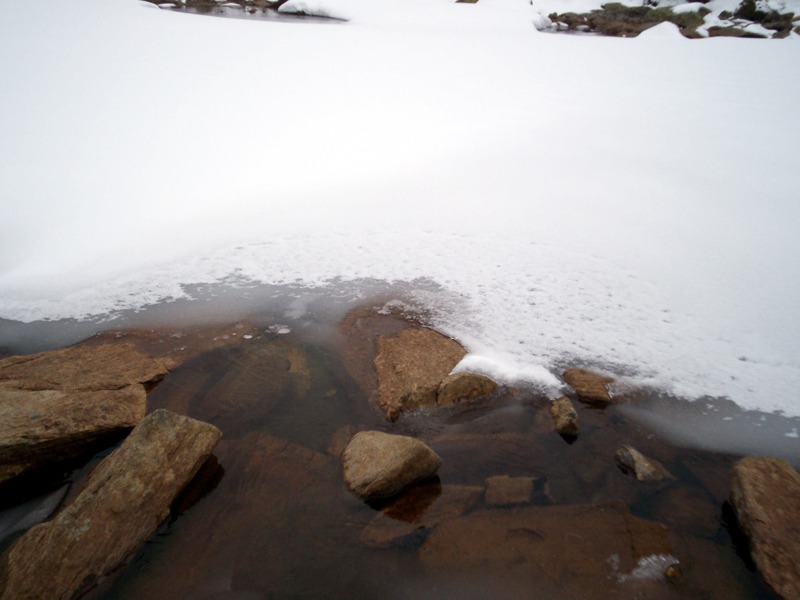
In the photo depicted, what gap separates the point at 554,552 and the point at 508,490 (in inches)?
14.2

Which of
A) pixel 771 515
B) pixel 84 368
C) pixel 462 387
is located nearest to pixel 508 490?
pixel 462 387

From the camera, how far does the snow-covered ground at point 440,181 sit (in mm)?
3693

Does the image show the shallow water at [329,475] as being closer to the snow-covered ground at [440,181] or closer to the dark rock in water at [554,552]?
the dark rock in water at [554,552]

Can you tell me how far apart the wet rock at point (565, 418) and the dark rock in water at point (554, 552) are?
0.48 metres

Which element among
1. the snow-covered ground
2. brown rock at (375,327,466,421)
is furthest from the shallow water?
the snow-covered ground

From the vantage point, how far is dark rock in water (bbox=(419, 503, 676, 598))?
1827 millimetres

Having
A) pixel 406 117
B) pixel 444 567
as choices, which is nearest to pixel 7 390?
pixel 444 567

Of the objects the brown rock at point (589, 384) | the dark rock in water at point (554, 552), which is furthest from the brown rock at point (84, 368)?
the brown rock at point (589, 384)

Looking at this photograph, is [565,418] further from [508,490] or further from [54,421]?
[54,421]

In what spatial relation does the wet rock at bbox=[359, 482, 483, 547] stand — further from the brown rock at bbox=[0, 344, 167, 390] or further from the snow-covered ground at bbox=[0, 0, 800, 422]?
the brown rock at bbox=[0, 344, 167, 390]

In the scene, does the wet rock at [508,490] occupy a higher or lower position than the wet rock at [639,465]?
lower

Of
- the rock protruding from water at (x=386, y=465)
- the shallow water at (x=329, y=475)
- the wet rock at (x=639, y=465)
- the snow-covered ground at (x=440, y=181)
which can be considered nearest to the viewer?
the shallow water at (x=329, y=475)

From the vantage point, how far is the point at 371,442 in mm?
2303

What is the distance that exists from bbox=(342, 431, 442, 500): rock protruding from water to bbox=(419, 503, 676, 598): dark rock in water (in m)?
0.29
